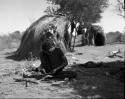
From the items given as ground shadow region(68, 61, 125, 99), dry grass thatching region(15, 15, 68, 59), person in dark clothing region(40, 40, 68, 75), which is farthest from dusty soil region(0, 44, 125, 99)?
dry grass thatching region(15, 15, 68, 59)

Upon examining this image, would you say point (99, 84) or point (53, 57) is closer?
point (99, 84)

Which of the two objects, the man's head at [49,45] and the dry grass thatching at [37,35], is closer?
the man's head at [49,45]

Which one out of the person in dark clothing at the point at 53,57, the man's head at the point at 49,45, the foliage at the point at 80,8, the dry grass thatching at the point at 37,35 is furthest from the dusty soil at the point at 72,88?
the foliage at the point at 80,8

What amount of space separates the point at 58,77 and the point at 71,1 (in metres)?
14.6

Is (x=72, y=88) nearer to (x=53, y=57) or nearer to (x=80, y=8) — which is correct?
(x=53, y=57)

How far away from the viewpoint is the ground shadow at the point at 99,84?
754cm

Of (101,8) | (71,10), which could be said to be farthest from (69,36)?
(101,8)

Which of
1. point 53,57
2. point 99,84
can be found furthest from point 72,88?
point 53,57

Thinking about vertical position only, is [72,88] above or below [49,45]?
below

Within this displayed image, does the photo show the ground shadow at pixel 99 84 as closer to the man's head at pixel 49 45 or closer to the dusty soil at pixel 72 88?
the dusty soil at pixel 72 88

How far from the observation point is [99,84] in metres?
8.74

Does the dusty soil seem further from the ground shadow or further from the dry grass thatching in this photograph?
the dry grass thatching

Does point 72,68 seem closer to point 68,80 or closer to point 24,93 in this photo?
point 68,80

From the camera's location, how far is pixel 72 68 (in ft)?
39.2
